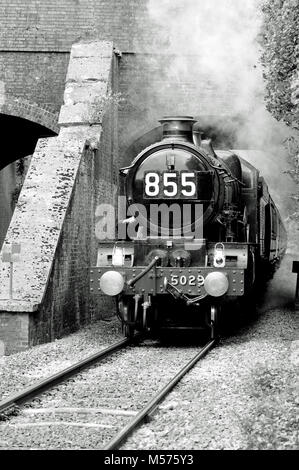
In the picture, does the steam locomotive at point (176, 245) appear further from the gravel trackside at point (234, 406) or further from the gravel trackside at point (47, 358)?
the gravel trackside at point (234, 406)

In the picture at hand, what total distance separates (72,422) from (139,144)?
10355 millimetres

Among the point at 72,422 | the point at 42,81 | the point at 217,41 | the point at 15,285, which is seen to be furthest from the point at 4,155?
the point at 72,422

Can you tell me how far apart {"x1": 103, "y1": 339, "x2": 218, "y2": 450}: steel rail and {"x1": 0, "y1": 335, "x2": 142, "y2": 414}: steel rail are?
3.80 ft

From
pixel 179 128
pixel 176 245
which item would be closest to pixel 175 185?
pixel 176 245

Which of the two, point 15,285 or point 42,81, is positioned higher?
point 42,81

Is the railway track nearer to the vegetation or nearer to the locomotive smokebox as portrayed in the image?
the locomotive smokebox

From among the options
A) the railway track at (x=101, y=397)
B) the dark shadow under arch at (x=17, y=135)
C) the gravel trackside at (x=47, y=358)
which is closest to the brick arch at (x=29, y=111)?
the dark shadow under arch at (x=17, y=135)

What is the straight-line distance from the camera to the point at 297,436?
5.55 meters

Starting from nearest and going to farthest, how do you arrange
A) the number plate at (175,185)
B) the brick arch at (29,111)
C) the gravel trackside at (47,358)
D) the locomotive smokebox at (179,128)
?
1. the gravel trackside at (47,358)
2. the number plate at (175,185)
3. the locomotive smokebox at (179,128)
4. the brick arch at (29,111)

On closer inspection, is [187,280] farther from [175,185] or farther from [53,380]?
[53,380]

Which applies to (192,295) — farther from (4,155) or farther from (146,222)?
(4,155)

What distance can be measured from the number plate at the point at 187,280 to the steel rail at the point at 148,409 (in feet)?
3.53

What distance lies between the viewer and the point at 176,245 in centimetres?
1091

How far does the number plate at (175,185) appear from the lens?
10828mm
